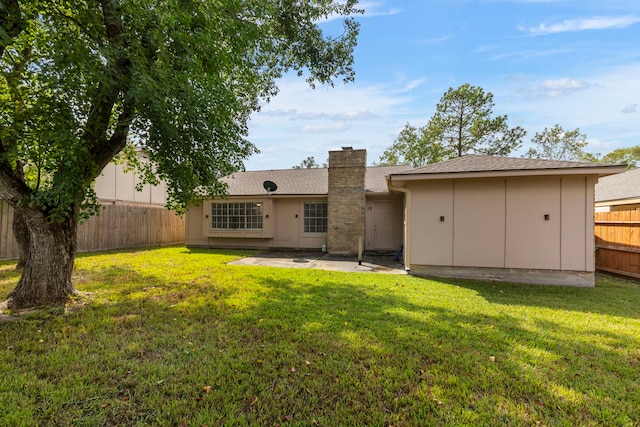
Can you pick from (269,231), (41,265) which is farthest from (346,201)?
(41,265)

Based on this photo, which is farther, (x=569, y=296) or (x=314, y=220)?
(x=314, y=220)

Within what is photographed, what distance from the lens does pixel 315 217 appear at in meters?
13.2

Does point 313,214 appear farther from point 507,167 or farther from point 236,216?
point 507,167

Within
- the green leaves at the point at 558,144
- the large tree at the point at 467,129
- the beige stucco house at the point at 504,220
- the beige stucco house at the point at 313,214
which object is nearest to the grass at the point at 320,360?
the beige stucco house at the point at 504,220

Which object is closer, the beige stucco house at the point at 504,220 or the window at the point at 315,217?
the beige stucco house at the point at 504,220

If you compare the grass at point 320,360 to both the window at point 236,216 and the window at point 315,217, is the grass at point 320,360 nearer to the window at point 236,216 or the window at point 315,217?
the window at point 315,217

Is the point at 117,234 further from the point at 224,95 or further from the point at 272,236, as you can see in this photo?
the point at 224,95

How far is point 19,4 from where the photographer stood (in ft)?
12.4

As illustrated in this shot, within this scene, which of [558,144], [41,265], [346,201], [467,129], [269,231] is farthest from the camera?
[558,144]

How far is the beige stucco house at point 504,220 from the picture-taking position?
676 centimetres

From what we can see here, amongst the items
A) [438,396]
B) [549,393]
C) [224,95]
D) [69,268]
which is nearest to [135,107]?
[224,95]

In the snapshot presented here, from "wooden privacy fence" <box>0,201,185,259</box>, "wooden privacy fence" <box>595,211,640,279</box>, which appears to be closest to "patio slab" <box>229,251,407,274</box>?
"wooden privacy fence" <box>595,211,640,279</box>

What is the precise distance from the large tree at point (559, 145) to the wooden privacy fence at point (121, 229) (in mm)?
34882

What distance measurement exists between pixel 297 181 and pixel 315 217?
7.93 ft
